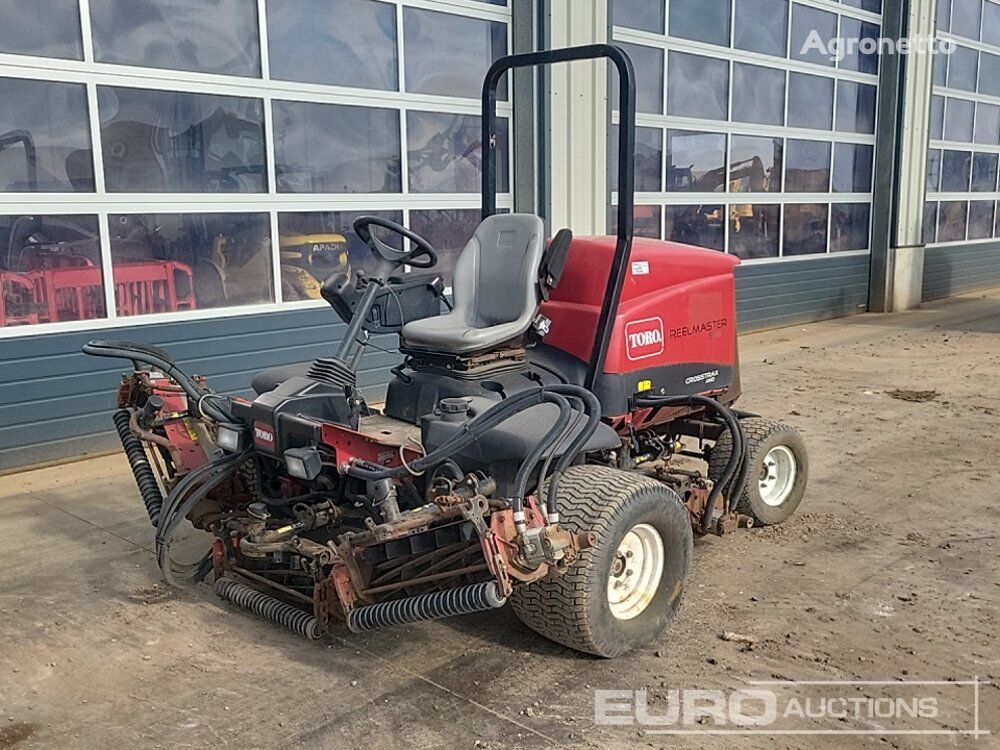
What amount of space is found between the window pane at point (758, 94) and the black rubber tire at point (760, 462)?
730 centimetres

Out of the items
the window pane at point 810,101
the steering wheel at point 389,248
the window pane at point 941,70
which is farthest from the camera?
the window pane at point 941,70

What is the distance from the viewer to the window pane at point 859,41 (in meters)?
12.7

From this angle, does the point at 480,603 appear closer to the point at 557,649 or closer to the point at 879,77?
the point at 557,649

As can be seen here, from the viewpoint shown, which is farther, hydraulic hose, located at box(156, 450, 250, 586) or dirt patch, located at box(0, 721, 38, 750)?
hydraulic hose, located at box(156, 450, 250, 586)

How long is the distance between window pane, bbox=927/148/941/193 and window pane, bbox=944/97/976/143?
0.41 metres

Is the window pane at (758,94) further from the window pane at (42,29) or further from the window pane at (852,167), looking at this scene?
the window pane at (42,29)

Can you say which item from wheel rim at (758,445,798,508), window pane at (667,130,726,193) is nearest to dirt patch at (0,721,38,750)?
wheel rim at (758,445,798,508)

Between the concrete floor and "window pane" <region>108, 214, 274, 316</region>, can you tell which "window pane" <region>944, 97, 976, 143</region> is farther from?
"window pane" <region>108, 214, 274, 316</region>

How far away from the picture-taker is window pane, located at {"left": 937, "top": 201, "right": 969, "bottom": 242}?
15.2 m

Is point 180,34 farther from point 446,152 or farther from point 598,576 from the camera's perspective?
point 598,576

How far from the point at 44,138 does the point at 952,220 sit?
13717 mm

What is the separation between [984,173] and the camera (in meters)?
16.2

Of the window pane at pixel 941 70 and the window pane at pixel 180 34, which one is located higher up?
the window pane at pixel 941 70

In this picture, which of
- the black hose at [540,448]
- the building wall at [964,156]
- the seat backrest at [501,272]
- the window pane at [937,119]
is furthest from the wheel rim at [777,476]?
the window pane at [937,119]
